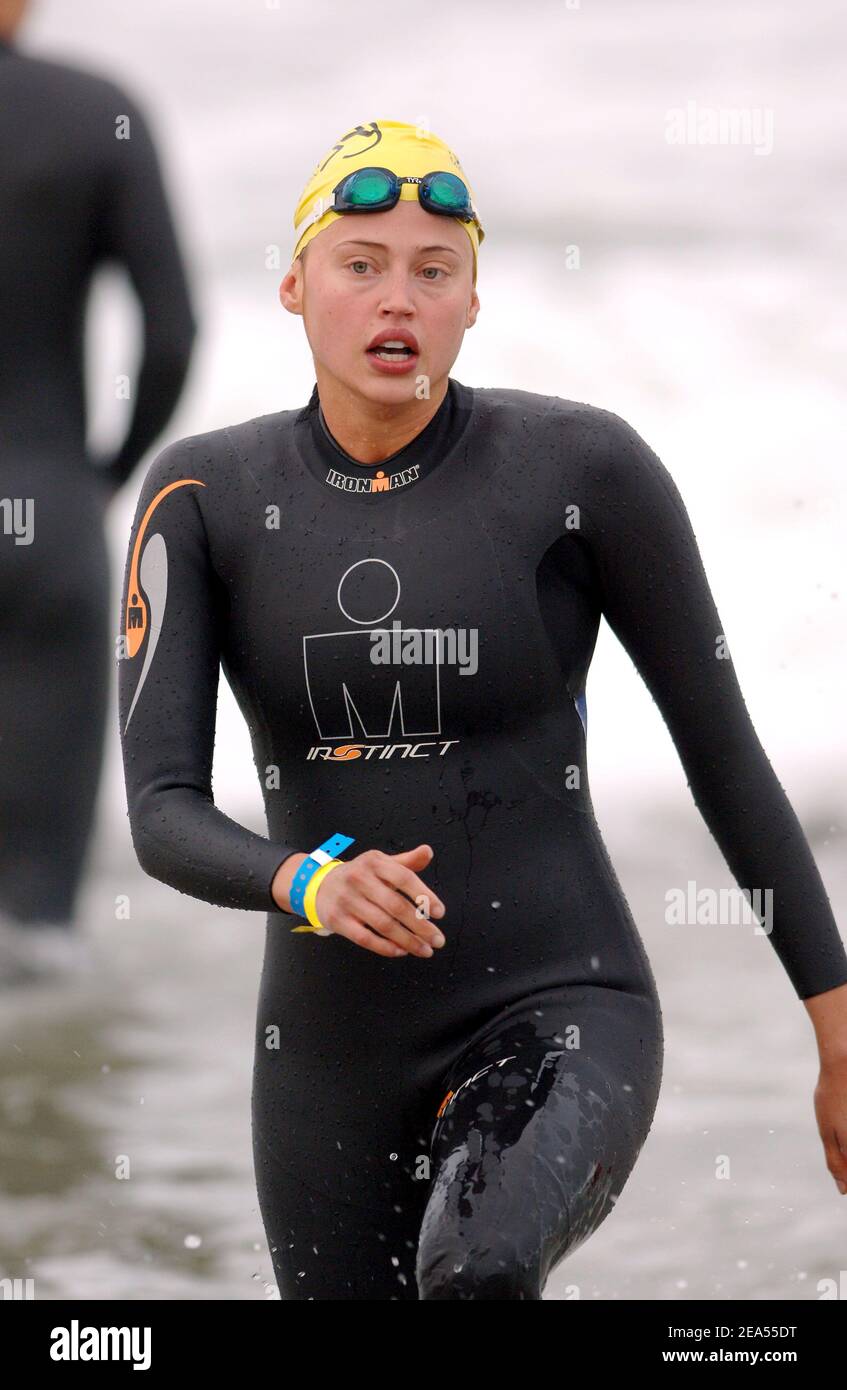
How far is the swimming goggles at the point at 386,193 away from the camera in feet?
11.5

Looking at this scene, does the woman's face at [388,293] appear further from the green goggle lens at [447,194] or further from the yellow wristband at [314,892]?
the yellow wristband at [314,892]

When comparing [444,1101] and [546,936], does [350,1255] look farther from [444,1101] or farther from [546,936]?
[546,936]

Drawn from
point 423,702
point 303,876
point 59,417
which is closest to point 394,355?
point 423,702

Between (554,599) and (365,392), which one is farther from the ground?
(365,392)

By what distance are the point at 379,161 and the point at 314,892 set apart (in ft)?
3.81

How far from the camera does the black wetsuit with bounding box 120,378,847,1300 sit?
3.44m

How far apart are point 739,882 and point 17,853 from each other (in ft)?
10.8

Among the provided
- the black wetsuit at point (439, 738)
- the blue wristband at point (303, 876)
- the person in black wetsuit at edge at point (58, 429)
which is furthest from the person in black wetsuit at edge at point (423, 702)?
the person in black wetsuit at edge at point (58, 429)

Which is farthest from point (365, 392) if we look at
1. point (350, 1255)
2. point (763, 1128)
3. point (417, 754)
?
point (763, 1128)

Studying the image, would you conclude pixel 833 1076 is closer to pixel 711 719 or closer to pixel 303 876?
pixel 711 719

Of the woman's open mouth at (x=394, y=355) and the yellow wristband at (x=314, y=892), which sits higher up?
the woman's open mouth at (x=394, y=355)

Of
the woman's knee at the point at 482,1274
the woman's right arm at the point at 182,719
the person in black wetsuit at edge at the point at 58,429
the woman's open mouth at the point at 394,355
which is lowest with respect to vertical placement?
the woman's knee at the point at 482,1274

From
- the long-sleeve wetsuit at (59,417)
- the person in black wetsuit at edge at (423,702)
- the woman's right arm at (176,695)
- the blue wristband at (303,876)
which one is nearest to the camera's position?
the blue wristband at (303,876)

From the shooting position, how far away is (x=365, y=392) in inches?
138
